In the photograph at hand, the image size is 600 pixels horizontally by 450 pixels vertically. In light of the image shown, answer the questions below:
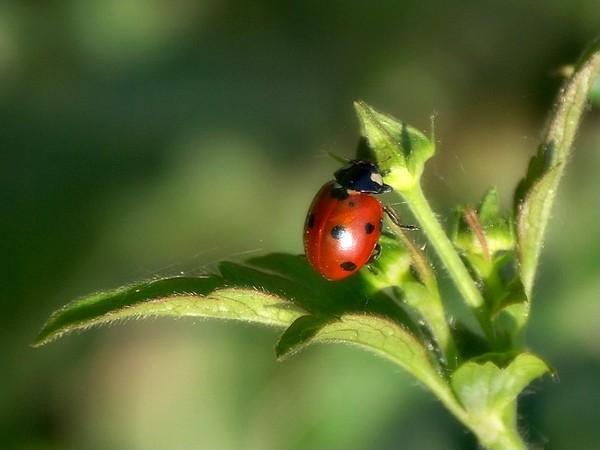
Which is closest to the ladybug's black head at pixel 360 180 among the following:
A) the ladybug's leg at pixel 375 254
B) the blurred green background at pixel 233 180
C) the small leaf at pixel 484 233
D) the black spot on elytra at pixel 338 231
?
the black spot on elytra at pixel 338 231

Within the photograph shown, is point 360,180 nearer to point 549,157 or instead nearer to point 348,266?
point 348,266

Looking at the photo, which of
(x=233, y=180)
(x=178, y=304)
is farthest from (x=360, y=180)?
(x=233, y=180)

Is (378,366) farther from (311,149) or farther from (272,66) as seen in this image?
(272,66)

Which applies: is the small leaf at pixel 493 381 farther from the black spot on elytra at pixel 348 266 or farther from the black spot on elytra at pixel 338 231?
the black spot on elytra at pixel 338 231

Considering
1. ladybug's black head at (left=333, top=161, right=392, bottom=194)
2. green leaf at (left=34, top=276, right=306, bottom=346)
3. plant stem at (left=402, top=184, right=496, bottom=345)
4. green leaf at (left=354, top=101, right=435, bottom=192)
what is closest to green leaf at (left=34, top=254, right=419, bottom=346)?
green leaf at (left=34, top=276, right=306, bottom=346)

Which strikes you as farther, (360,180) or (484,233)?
(360,180)

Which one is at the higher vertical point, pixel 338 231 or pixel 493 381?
pixel 338 231

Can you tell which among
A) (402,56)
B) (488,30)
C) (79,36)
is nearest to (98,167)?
(79,36)

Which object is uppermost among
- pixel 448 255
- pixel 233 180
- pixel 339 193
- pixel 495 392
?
pixel 233 180
